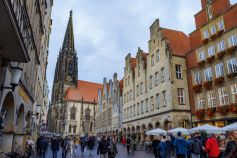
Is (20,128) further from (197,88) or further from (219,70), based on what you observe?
(197,88)

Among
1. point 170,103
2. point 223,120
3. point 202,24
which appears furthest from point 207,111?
point 202,24

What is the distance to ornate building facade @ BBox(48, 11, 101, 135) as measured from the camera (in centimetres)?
8652

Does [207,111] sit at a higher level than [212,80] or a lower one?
lower

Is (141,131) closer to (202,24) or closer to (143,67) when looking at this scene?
(143,67)

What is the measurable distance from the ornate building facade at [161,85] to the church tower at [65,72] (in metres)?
55.0

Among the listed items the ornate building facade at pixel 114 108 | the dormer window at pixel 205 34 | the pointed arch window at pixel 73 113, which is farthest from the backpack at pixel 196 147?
the pointed arch window at pixel 73 113

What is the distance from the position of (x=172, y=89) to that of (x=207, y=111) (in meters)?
5.45

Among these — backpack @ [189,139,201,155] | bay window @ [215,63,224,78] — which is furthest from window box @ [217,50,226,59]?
backpack @ [189,139,201,155]

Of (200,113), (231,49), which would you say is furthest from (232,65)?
(200,113)

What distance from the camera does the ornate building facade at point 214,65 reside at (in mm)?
20984

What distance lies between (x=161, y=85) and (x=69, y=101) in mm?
64485

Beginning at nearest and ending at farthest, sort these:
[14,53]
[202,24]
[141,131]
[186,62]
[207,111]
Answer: [14,53] < [207,111] < [202,24] < [186,62] < [141,131]

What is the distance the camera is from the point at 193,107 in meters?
27.0

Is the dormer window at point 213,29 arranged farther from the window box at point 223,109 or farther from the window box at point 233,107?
the window box at point 233,107
